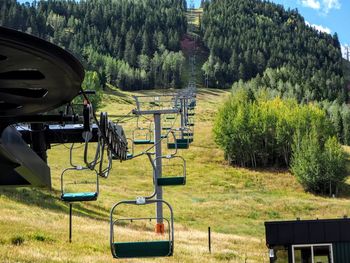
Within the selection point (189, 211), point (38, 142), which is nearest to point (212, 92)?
point (189, 211)

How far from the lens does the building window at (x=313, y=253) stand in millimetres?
19484

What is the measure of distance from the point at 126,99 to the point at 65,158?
67.6m

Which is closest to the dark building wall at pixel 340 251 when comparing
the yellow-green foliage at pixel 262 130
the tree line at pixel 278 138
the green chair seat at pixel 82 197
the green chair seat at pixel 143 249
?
the green chair seat at pixel 82 197

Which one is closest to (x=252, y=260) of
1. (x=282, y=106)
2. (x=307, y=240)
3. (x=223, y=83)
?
(x=307, y=240)

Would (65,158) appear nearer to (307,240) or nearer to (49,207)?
(49,207)

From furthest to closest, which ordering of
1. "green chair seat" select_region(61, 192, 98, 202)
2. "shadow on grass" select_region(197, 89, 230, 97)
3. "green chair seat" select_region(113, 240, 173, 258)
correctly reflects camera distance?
"shadow on grass" select_region(197, 89, 230, 97) < "green chair seat" select_region(61, 192, 98, 202) < "green chair seat" select_region(113, 240, 173, 258)

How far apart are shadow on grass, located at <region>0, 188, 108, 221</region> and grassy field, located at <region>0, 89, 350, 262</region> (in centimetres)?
6

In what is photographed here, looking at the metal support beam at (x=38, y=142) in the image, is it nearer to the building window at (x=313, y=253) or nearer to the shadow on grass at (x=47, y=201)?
the building window at (x=313, y=253)

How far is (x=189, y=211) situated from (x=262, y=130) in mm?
35420

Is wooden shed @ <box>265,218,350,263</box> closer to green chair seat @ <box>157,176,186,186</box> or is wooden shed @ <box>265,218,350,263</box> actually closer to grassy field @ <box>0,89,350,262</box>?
grassy field @ <box>0,89,350,262</box>

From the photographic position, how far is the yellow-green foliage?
7300 centimetres

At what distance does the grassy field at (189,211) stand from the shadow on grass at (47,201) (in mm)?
62

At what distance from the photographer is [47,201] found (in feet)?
103

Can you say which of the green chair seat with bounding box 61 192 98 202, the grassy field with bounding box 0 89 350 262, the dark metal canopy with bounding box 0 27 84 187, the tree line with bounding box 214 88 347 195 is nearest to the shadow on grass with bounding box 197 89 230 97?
the grassy field with bounding box 0 89 350 262
